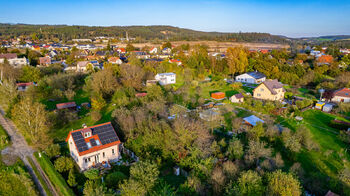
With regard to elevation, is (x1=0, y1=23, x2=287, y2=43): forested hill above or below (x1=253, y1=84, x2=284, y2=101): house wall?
above

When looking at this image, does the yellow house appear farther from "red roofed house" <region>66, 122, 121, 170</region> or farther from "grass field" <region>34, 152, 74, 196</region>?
"grass field" <region>34, 152, 74, 196</region>

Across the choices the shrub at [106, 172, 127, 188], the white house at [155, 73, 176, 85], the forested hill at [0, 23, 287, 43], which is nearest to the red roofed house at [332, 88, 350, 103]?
the white house at [155, 73, 176, 85]

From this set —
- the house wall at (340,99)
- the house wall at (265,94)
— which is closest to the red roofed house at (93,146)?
the house wall at (265,94)

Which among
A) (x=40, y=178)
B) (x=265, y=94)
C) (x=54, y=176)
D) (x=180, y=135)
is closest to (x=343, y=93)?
(x=265, y=94)

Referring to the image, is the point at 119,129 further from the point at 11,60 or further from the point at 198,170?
the point at 11,60

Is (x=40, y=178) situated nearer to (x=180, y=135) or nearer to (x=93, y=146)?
(x=93, y=146)

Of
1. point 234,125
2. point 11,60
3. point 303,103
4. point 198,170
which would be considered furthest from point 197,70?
point 11,60
